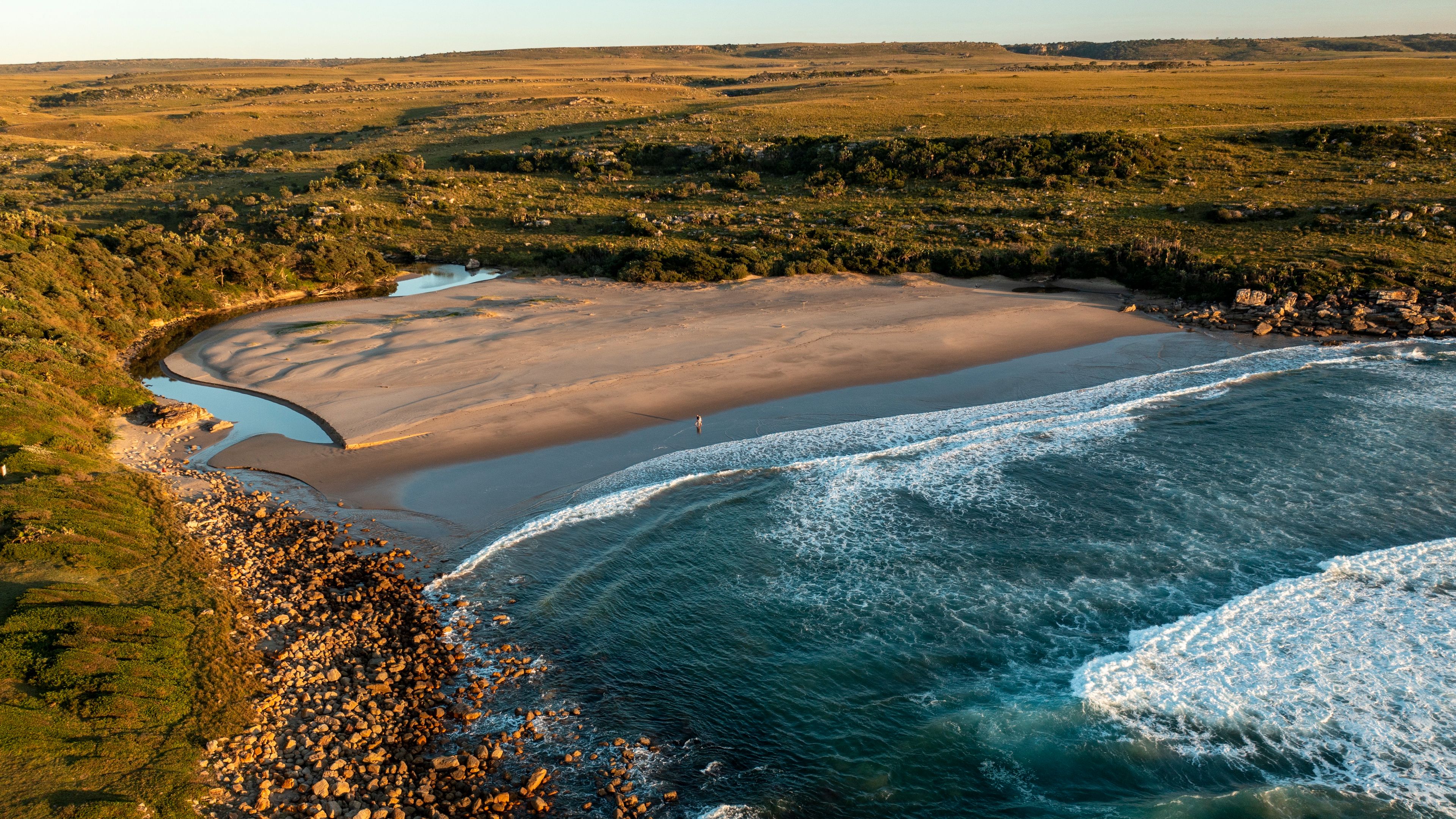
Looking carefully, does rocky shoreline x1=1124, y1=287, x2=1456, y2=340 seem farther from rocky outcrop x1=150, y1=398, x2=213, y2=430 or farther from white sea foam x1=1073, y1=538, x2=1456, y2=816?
rocky outcrop x1=150, y1=398, x2=213, y2=430

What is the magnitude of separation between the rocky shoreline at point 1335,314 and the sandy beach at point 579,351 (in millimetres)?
2453

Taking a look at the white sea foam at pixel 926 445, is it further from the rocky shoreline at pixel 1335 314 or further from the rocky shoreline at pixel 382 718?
the rocky shoreline at pixel 1335 314

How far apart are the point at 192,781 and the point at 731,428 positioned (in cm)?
1623

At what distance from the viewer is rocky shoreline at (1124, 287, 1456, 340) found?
3297 centimetres

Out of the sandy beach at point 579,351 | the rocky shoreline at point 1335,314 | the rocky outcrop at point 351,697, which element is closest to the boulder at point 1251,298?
the rocky shoreline at point 1335,314

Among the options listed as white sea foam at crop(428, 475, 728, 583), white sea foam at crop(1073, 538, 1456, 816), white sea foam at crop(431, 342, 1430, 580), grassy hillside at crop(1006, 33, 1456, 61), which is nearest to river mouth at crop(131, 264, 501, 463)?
white sea foam at crop(428, 475, 728, 583)

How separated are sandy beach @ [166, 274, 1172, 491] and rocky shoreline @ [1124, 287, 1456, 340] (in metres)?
2.45

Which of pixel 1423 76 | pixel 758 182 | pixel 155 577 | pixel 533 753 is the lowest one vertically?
pixel 533 753

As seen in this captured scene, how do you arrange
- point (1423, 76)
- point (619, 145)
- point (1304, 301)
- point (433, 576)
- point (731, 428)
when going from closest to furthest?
point (433, 576) < point (731, 428) < point (1304, 301) < point (619, 145) < point (1423, 76)

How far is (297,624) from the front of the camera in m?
15.9

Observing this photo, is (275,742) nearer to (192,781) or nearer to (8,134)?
(192,781)

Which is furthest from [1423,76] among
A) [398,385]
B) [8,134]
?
[8,134]

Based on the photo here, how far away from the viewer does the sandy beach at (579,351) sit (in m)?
25.1

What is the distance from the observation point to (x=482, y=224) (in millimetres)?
52344
